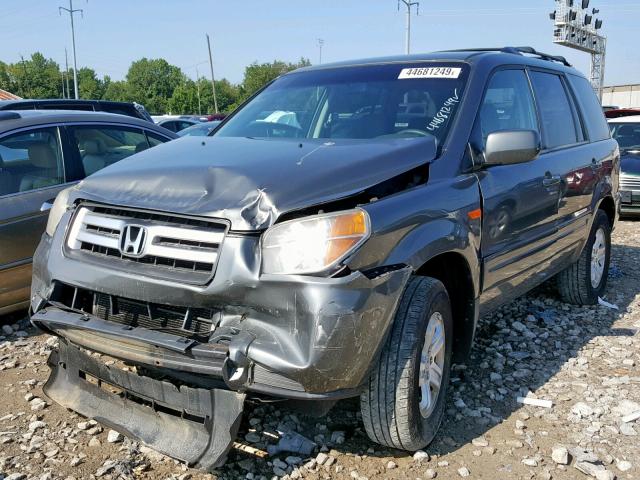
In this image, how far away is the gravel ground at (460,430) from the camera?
2893 millimetres

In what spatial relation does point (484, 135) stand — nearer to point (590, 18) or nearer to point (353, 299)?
point (353, 299)

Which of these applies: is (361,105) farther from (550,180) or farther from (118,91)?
(118,91)

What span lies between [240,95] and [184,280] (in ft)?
310

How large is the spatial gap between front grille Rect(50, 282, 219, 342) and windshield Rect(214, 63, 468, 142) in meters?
1.40

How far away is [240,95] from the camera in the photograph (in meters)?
93.8

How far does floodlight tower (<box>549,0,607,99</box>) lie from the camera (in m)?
31.5

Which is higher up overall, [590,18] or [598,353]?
[590,18]

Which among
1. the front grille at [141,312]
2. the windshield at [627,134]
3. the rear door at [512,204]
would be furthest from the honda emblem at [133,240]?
the windshield at [627,134]

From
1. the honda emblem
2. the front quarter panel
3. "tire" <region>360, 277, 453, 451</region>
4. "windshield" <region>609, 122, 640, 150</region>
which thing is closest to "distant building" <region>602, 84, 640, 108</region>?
"windshield" <region>609, 122, 640, 150</region>

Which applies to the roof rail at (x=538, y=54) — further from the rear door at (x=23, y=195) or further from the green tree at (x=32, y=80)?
the green tree at (x=32, y=80)

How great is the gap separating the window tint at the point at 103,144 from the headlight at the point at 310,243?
10.0 feet

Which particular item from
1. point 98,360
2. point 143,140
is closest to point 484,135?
point 98,360

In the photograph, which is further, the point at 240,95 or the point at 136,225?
the point at 240,95

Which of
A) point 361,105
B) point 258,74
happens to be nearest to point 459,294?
point 361,105
